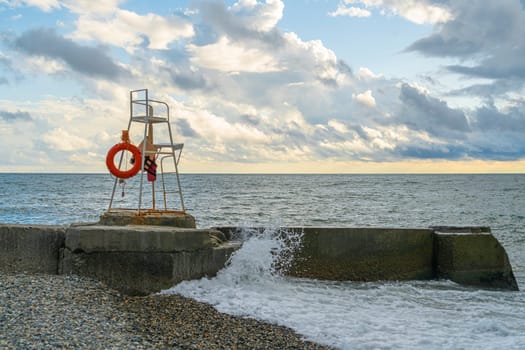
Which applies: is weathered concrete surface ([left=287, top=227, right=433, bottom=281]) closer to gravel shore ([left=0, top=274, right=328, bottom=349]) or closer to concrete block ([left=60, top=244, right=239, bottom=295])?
concrete block ([left=60, top=244, right=239, bottom=295])

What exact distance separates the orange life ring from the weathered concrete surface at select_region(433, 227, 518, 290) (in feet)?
16.9

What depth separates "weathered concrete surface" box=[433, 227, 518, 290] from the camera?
849cm

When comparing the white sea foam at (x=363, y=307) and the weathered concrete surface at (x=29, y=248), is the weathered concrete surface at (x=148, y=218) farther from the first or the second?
the white sea foam at (x=363, y=307)

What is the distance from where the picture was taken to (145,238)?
22.7 feet

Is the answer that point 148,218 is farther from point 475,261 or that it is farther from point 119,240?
point 475,261

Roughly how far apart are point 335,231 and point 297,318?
2.57 m

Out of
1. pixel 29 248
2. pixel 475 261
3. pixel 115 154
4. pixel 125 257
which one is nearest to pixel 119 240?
pixel 125 257

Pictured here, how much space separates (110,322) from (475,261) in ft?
20.0

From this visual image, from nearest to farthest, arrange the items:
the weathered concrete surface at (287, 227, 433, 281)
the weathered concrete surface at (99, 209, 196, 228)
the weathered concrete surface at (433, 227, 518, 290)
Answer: the weathered concrete surface at (99, 209, 196, 228)
the weathered concrete surface at (287, 227, 433, 281)
the weathered concrete surface at (433, 227, 518, 290)

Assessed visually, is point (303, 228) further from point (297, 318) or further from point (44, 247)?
point (44, 247)

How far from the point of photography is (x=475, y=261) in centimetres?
853

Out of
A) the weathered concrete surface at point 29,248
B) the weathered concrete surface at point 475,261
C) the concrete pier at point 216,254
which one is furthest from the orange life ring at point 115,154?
the weathered concrete surface at point 475,261

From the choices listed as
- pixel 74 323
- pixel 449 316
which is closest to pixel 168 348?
pixel 74 323

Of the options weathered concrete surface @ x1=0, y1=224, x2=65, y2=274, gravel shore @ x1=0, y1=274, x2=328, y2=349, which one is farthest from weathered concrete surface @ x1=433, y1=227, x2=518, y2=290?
weathered concrete surface @ x1=0, y1=224, x2=65, y2=274
